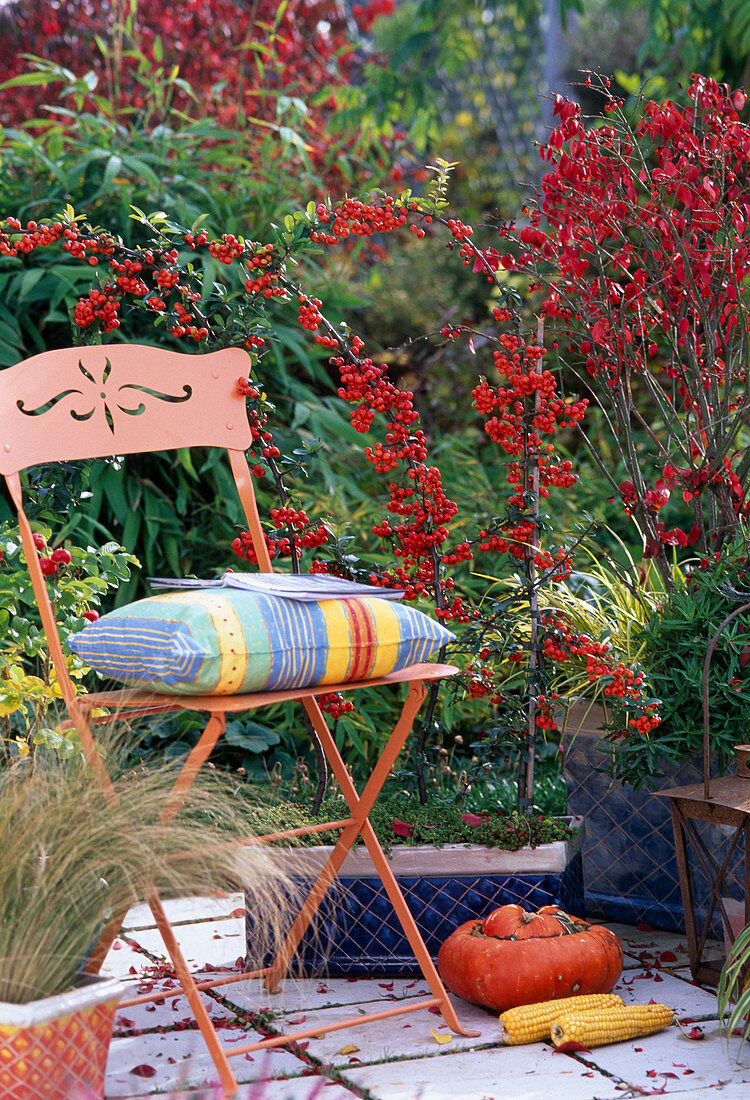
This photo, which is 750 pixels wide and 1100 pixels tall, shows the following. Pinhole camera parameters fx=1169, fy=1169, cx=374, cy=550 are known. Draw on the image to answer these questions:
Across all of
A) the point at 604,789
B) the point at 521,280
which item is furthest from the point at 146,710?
the point at 521,280

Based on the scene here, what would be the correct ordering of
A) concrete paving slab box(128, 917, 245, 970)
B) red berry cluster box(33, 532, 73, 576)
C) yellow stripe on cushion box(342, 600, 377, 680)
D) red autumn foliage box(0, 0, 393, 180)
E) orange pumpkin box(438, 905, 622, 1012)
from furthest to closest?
red autumn foliage box(0, 0, 393, 180), concrete paving slab box(128, 917, 245, 970), red berry cluster box(33, 532, 73, 576), orange pumpkin box(438, 905, 622, 1012), yellow stripe on cushion box(342, 600, 377, 680)

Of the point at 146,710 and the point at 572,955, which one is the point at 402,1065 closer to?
the point at 572,955

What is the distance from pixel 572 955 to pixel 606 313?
1.40 metres

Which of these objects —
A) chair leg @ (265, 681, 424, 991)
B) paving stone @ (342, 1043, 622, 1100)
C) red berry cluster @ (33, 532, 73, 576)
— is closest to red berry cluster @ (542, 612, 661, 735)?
chair leg @ (265, 681, 424, 991)

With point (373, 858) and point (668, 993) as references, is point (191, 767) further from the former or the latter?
point (668, 993)

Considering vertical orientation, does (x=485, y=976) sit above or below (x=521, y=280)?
below

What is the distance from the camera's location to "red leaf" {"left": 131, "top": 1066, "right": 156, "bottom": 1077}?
1860 millimetres

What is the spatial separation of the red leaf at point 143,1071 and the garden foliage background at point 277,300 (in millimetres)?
567

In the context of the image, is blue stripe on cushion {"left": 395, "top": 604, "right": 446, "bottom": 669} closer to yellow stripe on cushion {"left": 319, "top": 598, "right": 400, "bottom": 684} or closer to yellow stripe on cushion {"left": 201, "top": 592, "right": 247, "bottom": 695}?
yellow stripe on cushion {"left": 319, "top": 598, "right": 400, "bottom": 684}

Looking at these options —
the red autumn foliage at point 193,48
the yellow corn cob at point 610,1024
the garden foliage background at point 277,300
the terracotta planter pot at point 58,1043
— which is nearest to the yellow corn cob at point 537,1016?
the yellow corn cob at point 610,1024

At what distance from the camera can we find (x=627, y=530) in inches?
174

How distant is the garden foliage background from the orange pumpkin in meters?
0.45

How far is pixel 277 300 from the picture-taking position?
3.82 meters

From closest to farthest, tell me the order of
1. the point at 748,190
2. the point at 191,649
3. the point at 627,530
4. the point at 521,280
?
the point at 191,649
the point at 748,190
the point at 627,530
the point at 521,280
